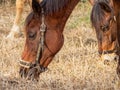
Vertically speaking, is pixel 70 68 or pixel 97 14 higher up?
pixel 97 14

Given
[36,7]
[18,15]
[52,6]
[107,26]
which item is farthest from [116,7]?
[18,15]

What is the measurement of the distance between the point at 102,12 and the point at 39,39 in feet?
3.02

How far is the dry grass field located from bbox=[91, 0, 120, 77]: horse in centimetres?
19

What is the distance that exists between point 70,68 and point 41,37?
1009 mm

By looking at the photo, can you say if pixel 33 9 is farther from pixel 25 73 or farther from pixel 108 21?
pixel 108 21

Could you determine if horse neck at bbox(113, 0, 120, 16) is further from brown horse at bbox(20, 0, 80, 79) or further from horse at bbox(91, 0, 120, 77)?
brown horse at bbox(20, 0, 80, 79)

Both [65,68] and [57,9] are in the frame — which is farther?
[65,68]

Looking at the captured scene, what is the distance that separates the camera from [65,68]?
511 cm

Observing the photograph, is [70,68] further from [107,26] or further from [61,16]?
[61,16]

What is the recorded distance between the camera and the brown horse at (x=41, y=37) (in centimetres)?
418

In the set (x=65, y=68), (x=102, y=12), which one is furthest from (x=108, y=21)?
(x=65, y=68)

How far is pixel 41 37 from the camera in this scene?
166 inches

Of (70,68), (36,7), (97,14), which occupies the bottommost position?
(70,68)

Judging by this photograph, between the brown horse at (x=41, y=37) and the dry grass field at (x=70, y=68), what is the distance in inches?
6.0
